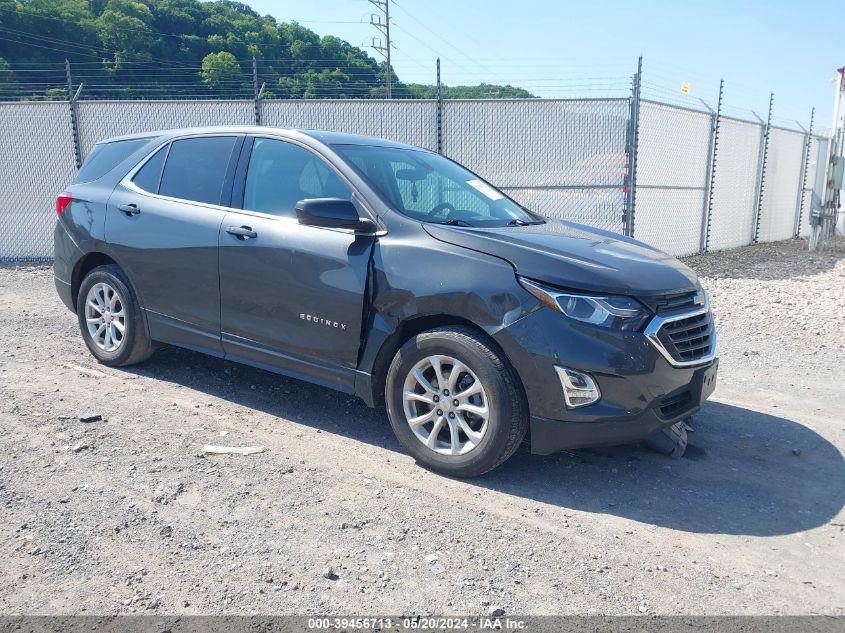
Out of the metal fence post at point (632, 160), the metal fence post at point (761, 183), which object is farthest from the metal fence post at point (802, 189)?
the metal fence post at point (632, 160)

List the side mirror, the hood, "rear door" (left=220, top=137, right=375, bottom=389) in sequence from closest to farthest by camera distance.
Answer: the hood
the side mirror
"rear door" (left=220, top=137, right=375, bottom=389)

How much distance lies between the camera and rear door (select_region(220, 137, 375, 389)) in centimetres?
399

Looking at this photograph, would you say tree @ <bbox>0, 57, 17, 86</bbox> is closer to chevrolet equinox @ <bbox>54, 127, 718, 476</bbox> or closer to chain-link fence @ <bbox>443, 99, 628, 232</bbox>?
chain-link fence @ <bbox>443, 99, 628, 232</bbox>

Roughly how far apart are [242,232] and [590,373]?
2.32 m

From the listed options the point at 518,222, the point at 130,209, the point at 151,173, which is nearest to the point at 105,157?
the point at 151,173

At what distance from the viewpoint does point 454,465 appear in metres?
3.71

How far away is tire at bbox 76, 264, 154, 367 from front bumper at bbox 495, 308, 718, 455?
2.99 meters

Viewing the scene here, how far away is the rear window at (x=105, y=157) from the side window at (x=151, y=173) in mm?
264

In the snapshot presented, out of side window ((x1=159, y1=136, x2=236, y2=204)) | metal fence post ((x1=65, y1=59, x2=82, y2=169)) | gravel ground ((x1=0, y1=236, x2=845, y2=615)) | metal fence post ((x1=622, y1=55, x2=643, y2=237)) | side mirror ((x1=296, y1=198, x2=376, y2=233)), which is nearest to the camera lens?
gravel ground ((x1=0, y1=236, x2=845, y2=615))

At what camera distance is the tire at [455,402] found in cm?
352

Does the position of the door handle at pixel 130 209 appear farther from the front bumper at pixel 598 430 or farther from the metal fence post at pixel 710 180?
the metal fence post at pixel 710 180

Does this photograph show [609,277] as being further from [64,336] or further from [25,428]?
[64,336]

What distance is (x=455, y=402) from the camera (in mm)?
3668

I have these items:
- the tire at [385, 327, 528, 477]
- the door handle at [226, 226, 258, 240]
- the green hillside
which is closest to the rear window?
the door handle at [226, 226, 258, 240]
